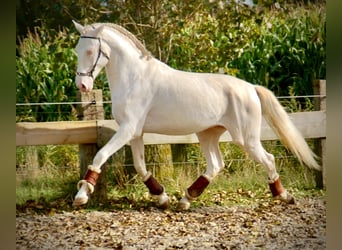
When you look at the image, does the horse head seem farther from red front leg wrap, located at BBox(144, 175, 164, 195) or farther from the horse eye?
red front leg wrap, located at BBox(144, 175, 164, 195)

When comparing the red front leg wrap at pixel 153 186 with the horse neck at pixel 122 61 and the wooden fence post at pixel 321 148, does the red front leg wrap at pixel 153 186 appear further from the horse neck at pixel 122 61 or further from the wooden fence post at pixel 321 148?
the wooden fence post at pixel 321 148

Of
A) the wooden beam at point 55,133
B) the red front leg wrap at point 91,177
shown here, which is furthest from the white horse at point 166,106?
the wooden beam at point 55,133

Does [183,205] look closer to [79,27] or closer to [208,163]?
[208,163]

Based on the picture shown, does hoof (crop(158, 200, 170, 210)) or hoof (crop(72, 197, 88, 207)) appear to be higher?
hoof (crop(72, 197, 88, 207))

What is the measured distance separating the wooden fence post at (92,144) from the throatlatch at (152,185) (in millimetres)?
173

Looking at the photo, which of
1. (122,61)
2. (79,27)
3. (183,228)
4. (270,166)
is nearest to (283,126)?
(270,166)

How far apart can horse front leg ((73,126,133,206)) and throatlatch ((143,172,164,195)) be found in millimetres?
184

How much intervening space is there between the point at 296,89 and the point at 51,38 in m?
1.06

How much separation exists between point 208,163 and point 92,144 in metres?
0.49

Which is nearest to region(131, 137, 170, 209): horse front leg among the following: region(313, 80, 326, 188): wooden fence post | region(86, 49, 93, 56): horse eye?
region(86, 49, 93, 56): horse eye

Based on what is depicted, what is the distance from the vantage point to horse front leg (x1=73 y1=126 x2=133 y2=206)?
245cm
